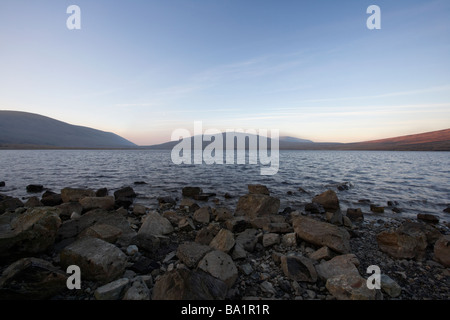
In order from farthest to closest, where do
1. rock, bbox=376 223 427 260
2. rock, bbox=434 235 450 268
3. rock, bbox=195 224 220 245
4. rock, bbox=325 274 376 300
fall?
rock, bbox=195 224 220 245 < rock, bbox=376 223 427 260 < rock, bbox=434 235 450 268 < rock, bbox=325 274 376 300

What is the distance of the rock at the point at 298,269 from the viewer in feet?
16.6

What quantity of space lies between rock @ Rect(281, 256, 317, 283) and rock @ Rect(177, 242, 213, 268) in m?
2.35

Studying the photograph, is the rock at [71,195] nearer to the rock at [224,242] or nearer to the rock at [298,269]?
the rock at [224,242]

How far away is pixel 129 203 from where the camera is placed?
13.2 m

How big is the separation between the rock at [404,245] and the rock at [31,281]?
383 inches

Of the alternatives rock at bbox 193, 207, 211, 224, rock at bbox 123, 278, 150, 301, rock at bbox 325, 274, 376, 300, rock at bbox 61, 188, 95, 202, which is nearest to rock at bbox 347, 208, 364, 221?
rock at bbox 325, 274, 376, 300

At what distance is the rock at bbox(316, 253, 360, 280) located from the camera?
17.0 ft

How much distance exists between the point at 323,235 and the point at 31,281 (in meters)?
8.08

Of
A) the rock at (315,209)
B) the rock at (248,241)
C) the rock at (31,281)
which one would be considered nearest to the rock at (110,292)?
→ the rock at (31,281)

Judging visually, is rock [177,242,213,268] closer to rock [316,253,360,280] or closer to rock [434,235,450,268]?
rock [316,253,360,280]

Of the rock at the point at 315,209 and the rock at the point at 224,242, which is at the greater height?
the rock at the point at 224,242
